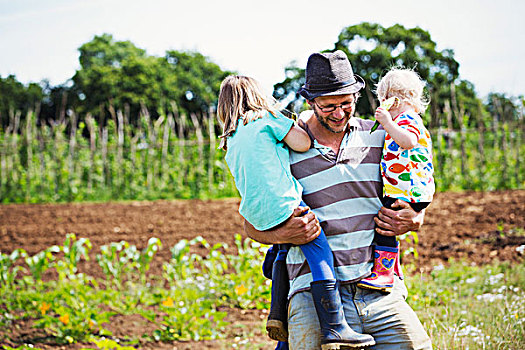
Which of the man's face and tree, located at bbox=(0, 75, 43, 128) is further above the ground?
tree, located at bbox=(0, 75, 43, 128)

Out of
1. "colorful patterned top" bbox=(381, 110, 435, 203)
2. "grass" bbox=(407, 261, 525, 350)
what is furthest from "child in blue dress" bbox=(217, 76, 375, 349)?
"grass" bbox=(407, 261, 525, 350)

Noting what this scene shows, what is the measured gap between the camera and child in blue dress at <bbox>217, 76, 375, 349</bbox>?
213 centimetres

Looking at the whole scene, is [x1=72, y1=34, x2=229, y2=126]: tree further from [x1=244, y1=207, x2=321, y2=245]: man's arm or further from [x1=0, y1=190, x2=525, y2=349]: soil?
[x1=244, y1=207, x2=321, y2=245]: man's arm

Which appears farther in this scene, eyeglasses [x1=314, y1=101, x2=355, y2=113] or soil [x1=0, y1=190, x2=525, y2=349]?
soil [x1=0, y1=190, x2=525, y2=349]

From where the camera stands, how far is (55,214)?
Result: 1053 centimetres

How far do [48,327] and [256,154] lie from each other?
2.92 meters

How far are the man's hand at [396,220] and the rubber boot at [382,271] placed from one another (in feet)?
0.24

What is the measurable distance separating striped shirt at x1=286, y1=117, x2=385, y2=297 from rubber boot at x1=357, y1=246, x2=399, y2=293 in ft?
0.09

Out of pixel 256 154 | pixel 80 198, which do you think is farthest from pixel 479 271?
pixel 80 198

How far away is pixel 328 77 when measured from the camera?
2.26 metres

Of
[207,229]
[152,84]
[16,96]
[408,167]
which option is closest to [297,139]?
[408,167]

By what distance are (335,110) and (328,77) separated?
5.2 inches

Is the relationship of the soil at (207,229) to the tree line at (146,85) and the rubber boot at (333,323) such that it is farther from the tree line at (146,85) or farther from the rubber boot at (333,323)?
the tree line at (146,85)

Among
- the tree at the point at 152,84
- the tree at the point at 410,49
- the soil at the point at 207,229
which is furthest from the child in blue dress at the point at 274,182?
the tree at the point at 152,84
